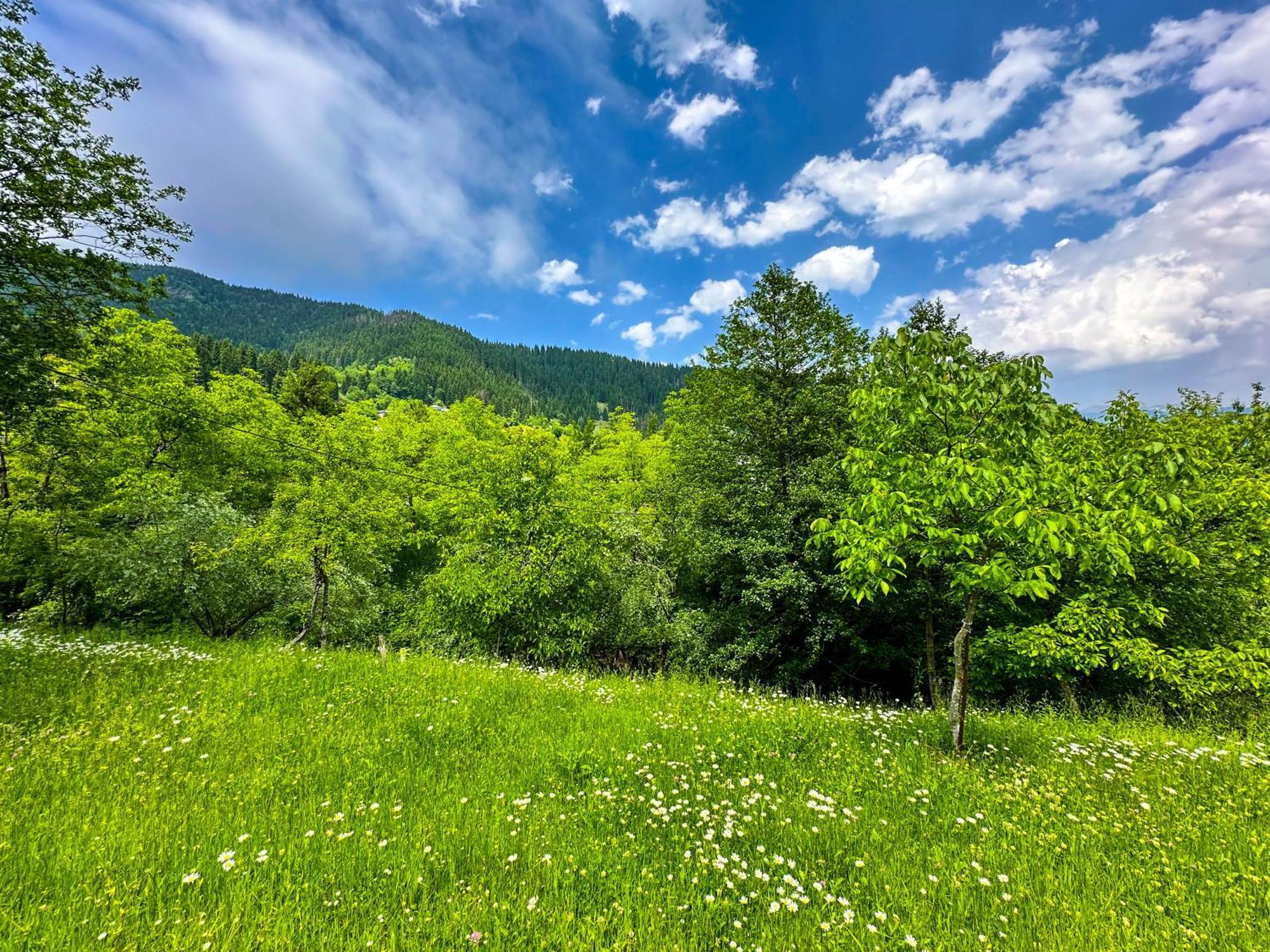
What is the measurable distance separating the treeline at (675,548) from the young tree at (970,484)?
2.18ft

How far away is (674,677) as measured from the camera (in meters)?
10.1

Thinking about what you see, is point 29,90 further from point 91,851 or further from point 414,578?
point 414,578

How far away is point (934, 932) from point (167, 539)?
2040 centimetres

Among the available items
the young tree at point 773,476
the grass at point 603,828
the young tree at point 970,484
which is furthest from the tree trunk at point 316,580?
the young tree at point 970,484

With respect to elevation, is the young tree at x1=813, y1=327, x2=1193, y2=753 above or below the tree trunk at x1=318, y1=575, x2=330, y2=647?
above

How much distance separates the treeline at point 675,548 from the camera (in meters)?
11.4

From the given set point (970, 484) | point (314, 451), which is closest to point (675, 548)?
point (970, 484)

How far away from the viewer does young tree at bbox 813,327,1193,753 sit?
4.71m

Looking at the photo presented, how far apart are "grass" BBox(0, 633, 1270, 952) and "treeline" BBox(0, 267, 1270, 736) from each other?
2.58 metres

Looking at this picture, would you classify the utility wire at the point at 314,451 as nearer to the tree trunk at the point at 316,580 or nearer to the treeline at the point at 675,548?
the treeline at the point at 675,548

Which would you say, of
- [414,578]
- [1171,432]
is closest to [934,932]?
[1171,432]

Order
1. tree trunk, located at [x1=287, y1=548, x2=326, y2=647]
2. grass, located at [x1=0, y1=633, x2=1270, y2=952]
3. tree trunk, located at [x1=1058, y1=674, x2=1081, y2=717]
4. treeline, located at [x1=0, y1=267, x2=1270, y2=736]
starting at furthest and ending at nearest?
tree trunk, located at [x1=287, y1=548, x2=326, y2=647] < treeline, located at [x1=0, y1=267, x2=1270, y2=736] < tree trunk, located at [x1=1058, y1=674, x2=1081, y2=717] < grass, located at [x1=0, y1=633, x2=1270, y2=952]

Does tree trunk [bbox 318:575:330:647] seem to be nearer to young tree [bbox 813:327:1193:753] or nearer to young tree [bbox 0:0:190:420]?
young tree [bbox 0:0:190:420]

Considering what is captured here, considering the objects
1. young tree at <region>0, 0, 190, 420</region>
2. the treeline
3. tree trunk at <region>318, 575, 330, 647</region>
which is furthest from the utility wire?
young tree at <region>0, 0, 190, 420</region>
